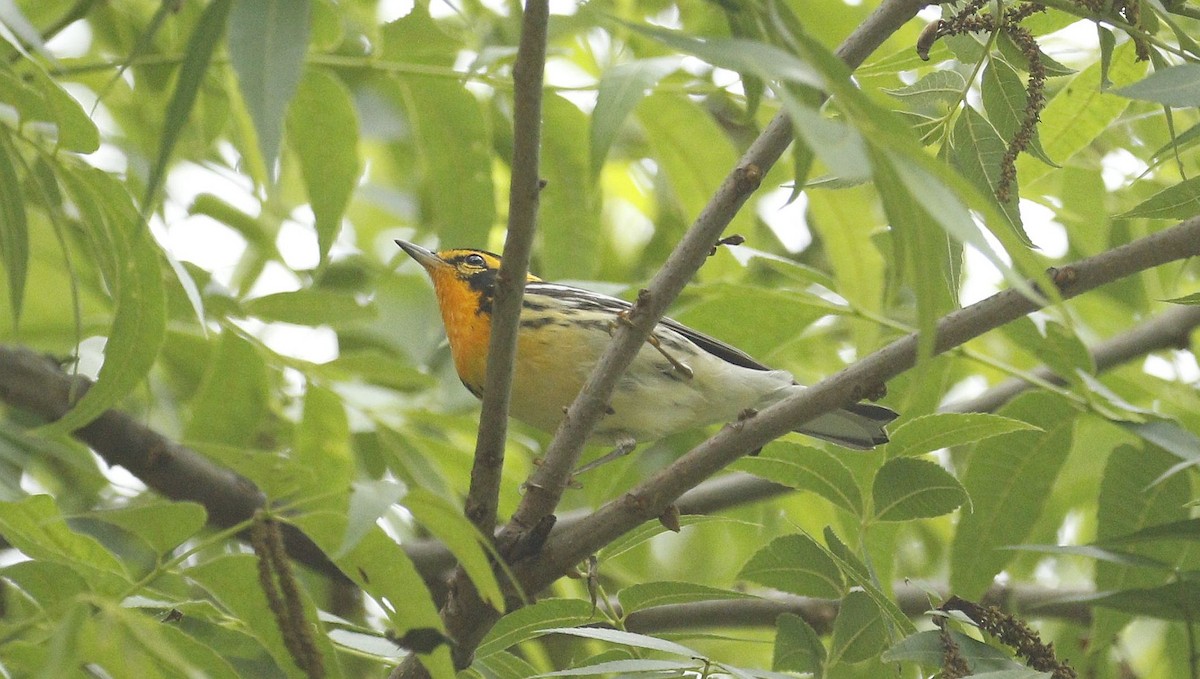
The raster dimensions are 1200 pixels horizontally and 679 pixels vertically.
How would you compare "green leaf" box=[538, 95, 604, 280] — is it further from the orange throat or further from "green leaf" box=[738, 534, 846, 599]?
"green leaf" box=[738, 534, 846, 599]

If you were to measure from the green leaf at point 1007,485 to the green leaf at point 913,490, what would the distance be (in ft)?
1.77

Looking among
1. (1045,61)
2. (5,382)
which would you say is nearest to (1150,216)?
(1045,61)

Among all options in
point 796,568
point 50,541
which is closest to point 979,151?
point 796,568

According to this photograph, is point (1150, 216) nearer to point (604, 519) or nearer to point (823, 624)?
point (604, 519)

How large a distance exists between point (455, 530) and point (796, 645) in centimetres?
96

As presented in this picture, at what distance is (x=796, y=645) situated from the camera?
2.51 meters

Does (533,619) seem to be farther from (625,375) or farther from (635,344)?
(625,375)

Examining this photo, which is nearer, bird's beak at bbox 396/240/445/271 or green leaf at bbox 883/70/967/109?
green leaf at bbox 883/70/967/109

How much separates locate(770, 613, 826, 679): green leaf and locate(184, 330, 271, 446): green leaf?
6.03 feet

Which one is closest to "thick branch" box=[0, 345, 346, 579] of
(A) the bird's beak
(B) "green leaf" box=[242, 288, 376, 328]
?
(B) "green leaf" box=[242, 288, 376, 328]

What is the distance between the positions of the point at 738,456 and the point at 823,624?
1.72m

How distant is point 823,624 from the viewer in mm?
3941

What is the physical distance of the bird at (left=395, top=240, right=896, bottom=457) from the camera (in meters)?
3.99

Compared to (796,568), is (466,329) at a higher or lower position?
higher
